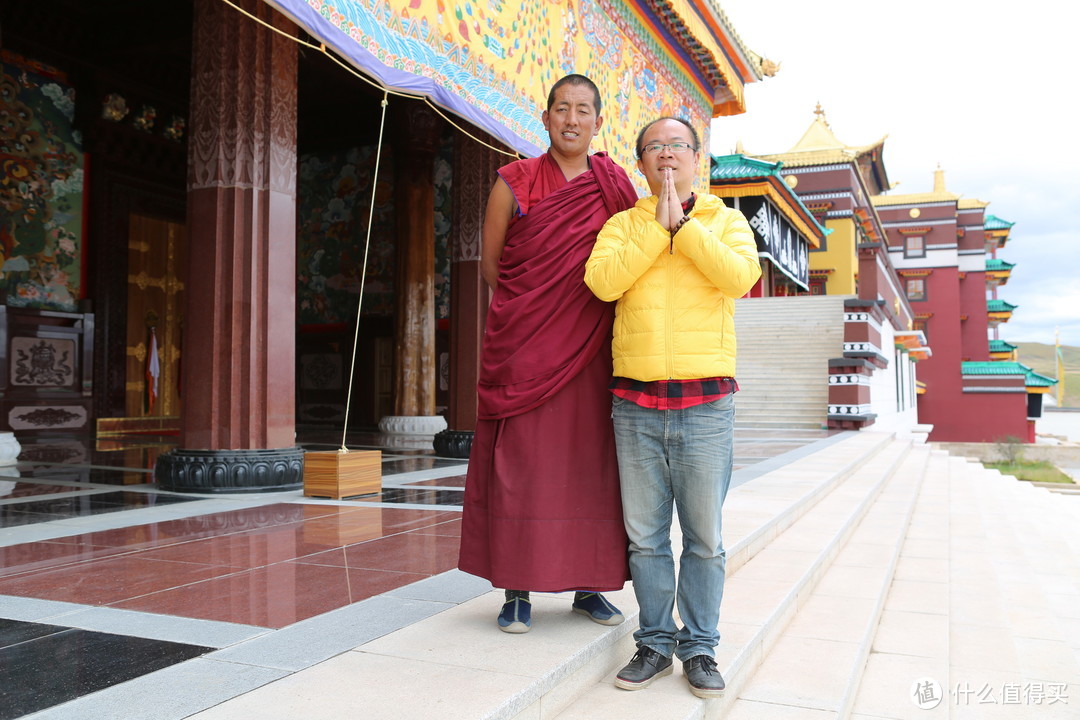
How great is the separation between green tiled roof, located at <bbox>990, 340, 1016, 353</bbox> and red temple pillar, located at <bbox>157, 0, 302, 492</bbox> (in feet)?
128

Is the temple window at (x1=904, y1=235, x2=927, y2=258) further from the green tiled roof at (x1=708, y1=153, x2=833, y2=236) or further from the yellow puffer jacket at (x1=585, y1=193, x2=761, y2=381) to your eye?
the yellow puffer jacket at (x1=585, y1=193, x2=761, y2=381)

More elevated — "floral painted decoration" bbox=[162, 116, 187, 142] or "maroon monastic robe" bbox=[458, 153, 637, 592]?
"floral painted decoration" bbox=[162, 116, 187, 142]

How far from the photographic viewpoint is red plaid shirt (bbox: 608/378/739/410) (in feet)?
6.23

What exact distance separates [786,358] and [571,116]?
14.4 meters

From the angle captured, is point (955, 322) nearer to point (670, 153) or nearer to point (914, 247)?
point (914, 247)

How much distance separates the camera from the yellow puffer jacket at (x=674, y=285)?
1.85 meters

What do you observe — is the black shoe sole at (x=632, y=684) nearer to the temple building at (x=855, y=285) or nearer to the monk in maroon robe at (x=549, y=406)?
the monk in maroon robe at (x=549, y=406)

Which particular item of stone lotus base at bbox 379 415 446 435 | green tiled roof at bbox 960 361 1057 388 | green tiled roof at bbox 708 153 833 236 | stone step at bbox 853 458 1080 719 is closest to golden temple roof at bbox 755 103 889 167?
green tiled roof at bbox 708 153 833 236

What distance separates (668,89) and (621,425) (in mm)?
8881

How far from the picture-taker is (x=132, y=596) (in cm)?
246

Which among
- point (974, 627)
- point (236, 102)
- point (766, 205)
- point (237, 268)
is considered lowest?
point (974, 627)

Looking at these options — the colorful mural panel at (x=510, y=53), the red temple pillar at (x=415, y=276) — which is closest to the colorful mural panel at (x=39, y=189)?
the red temple pillar at (x=415, y=276)

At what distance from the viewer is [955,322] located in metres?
32.6

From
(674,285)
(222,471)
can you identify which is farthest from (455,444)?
(674,285)
